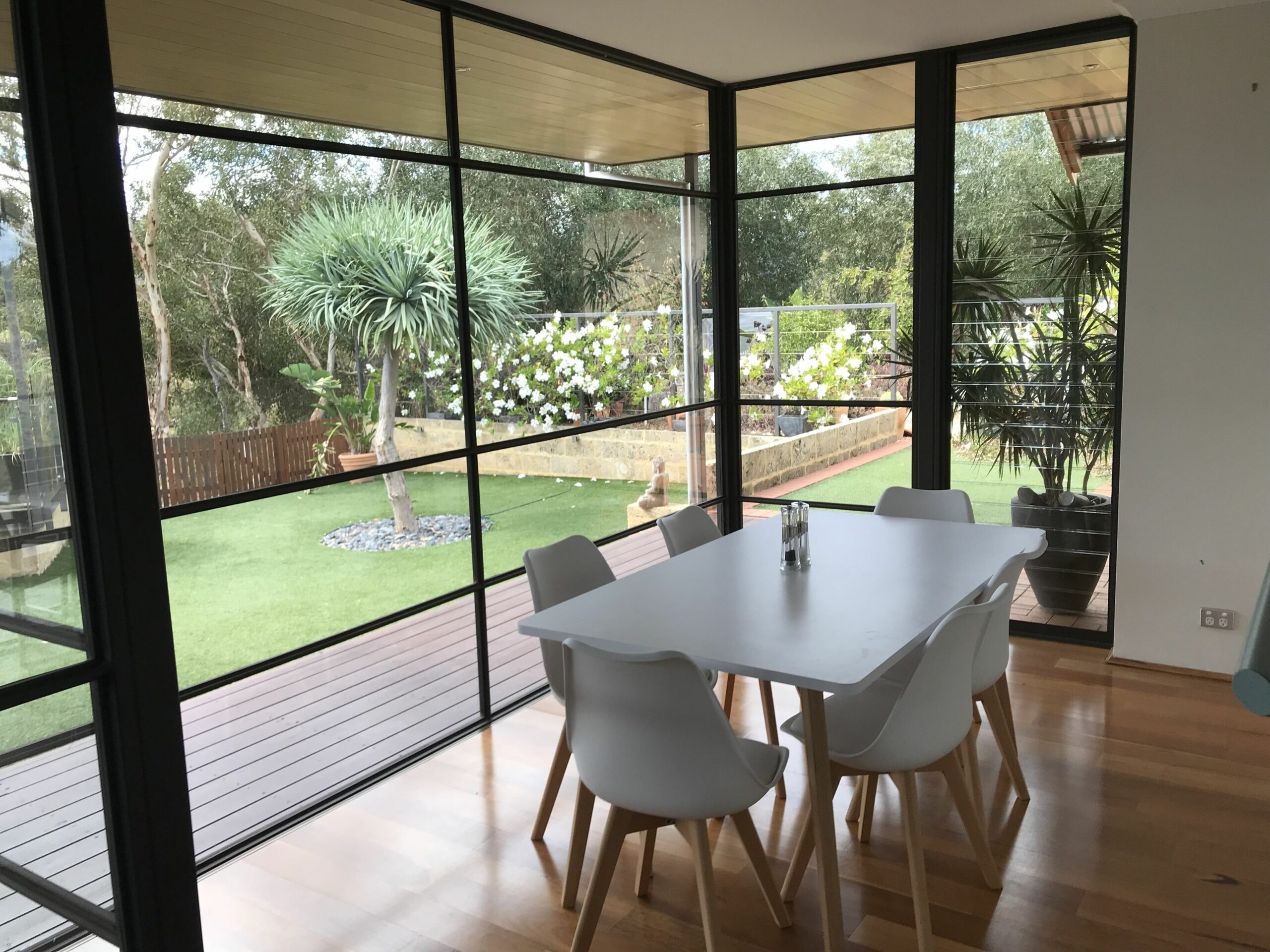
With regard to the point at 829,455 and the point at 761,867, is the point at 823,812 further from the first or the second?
the point at 829,455

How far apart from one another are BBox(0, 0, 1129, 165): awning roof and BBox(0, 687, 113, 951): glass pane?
1538 mm

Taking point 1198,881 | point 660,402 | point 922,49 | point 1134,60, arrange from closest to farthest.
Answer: point 1198,881, point 1134,60, point 922,49, point 660,402

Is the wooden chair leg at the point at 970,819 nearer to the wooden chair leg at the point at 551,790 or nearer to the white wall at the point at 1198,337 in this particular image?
the wooden chair leg at the point at 551,790

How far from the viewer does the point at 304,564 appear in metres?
3.52

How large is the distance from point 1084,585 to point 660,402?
235 centimetres

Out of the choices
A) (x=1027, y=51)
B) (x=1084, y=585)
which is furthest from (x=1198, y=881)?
(x=1027, y=51)

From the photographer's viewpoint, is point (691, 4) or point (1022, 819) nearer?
point (1022, 819)

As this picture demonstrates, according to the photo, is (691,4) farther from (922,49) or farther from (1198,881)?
(1198,881)

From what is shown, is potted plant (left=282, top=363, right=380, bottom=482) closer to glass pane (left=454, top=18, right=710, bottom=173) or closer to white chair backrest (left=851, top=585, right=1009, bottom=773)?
glass pane (left=454, top=18, right=710, bottom=173)

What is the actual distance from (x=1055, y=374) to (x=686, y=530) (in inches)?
87.9

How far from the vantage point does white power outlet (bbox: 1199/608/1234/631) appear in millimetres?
4488

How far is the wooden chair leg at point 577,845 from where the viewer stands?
2.87 m

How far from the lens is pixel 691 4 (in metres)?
4.15

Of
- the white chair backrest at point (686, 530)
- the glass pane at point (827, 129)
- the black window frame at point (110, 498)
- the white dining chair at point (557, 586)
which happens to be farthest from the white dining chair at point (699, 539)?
the glass pane at point (827, 129)
